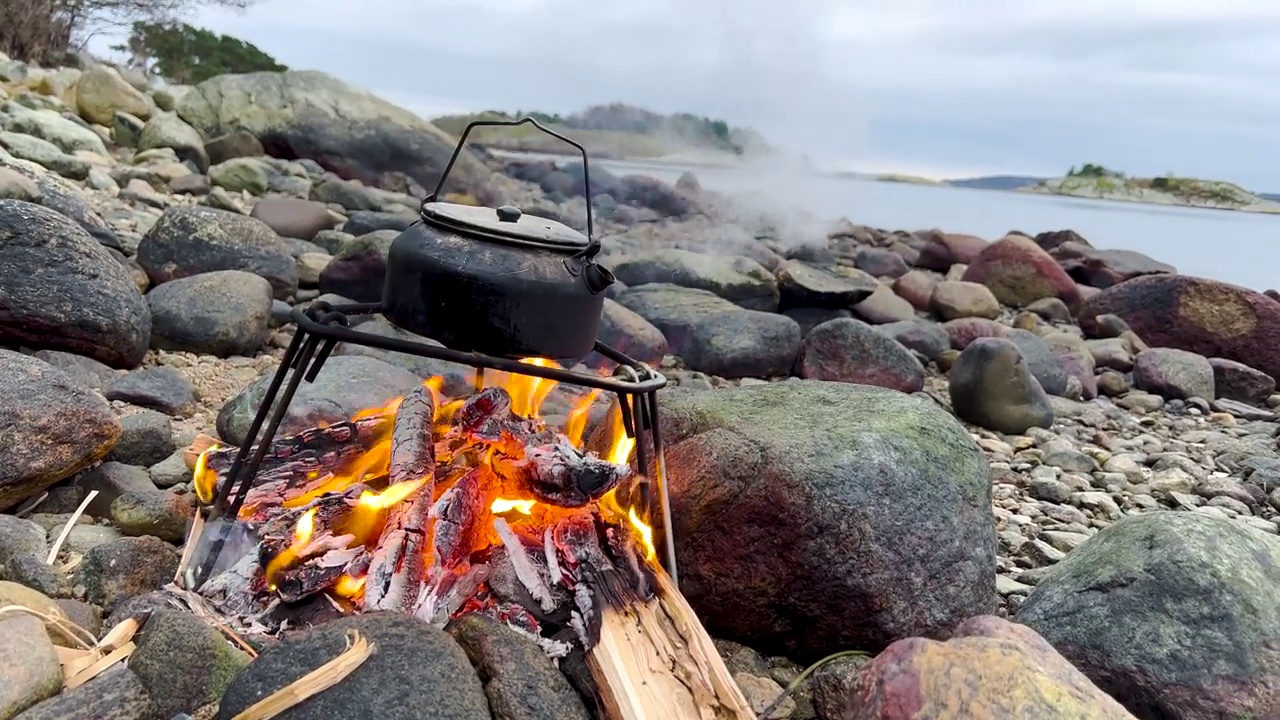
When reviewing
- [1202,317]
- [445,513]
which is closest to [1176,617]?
[445,513]

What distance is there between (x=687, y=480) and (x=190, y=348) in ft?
11.5

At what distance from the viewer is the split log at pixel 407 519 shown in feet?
7.45

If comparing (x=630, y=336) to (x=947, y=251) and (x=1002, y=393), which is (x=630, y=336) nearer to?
(x=1002, y=393)

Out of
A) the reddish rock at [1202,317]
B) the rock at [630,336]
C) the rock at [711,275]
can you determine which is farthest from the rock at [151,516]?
the reddish rock at [1202,317]

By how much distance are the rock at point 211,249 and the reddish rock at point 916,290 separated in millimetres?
6220

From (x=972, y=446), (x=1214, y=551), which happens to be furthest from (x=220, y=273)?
(x=1214, y=551)

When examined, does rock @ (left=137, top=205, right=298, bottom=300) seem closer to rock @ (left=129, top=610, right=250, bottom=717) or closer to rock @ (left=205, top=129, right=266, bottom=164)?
rock @ (left=129, top=610, right=250, bottom=717)

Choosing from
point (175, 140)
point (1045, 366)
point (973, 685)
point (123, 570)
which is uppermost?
point (175, 140)

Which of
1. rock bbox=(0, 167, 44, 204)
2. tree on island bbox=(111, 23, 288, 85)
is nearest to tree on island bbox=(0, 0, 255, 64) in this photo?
tree on island bbox=(111, 23, 288, 85)

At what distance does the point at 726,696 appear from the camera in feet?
6.83

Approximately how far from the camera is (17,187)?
530 centimetres

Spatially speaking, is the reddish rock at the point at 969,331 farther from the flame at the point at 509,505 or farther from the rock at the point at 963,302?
the flame at the point at 509,505

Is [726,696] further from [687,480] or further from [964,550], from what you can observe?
[964,550]

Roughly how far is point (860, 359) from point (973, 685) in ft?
14.7
